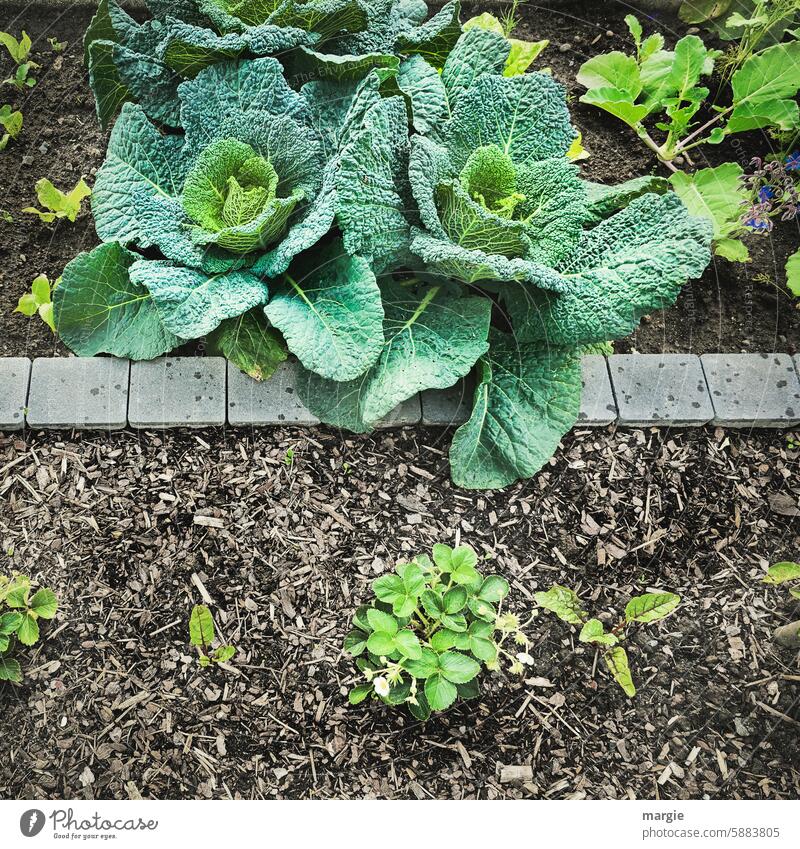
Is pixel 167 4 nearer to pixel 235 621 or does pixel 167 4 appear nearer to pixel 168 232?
pixel 168 232

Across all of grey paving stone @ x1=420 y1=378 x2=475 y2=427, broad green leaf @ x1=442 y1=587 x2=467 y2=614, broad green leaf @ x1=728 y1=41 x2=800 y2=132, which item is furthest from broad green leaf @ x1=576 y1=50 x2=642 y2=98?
broad green leaf @ x1=442 y1=587 x2=467 y2=614

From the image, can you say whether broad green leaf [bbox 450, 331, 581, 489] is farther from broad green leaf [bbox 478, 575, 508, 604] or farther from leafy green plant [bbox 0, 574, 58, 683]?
leafy green plant [bbox 0, 574, 58, 683]

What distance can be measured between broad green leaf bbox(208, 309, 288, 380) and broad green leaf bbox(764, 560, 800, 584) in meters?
1.09

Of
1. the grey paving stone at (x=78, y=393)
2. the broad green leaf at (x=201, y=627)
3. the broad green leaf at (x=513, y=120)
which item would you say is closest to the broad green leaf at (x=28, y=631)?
the broad green leaf at (x=201, y=627)

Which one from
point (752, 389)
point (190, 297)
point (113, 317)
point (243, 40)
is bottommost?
point (752, 389)

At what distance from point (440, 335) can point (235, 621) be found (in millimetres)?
698

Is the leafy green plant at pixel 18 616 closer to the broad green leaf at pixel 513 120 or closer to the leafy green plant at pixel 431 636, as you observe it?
the leafy green plant at pixel 431 636

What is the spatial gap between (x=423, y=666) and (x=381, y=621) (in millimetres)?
108

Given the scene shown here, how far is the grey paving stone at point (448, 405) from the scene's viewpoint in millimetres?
1573

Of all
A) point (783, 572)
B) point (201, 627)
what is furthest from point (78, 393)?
point (783, 572)

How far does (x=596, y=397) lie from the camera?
1630 millimetres

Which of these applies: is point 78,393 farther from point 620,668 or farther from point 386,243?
point 620,668

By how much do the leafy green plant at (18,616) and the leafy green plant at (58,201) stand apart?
827mm
